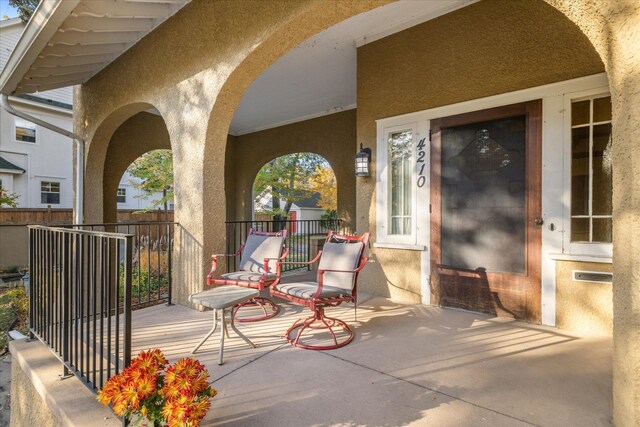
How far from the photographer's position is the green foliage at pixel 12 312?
5.07m

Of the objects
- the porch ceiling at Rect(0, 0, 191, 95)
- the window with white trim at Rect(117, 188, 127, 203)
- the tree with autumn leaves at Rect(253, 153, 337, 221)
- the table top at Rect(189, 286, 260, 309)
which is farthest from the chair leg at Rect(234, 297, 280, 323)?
the window with white trim at Rect(117, 188, 127, 203)

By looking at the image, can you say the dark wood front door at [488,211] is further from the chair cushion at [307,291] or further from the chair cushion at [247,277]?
the chair cushion at [247,277]

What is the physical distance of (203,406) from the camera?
1.52 meters

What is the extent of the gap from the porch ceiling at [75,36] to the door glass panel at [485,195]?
356 cm

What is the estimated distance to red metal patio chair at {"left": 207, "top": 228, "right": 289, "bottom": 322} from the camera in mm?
3480

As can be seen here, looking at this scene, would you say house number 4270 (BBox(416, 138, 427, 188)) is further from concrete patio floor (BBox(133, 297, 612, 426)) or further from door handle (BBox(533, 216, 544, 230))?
concrete patio floor (BBox(133, 297, 612, 426))

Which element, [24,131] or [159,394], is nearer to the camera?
[159,394]

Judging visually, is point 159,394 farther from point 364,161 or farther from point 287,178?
point 287,178

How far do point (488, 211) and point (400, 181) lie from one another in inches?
44.5

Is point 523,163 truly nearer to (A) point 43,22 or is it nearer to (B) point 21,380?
(B) point 21,380

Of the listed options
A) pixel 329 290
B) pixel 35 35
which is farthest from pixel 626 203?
pixel 35 35

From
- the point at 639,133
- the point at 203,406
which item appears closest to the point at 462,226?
the point at 639,133

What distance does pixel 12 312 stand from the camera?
5.71 m

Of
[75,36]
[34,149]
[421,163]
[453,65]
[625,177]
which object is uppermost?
[34,149]
